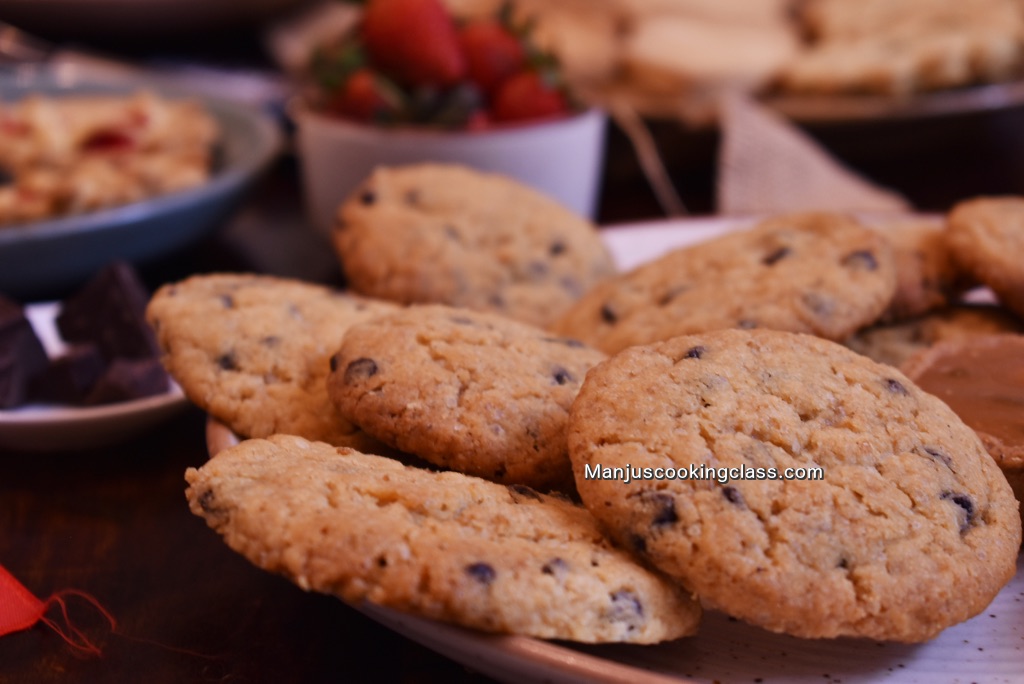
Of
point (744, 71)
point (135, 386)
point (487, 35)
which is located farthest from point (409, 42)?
point (744, 71)

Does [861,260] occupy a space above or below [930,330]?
above

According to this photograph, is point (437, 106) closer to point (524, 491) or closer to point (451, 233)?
point (451, 233)

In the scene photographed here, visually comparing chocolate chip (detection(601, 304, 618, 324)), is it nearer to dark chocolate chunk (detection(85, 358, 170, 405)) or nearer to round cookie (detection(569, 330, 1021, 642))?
round cookie (detection(569, 330, 1021, 642))

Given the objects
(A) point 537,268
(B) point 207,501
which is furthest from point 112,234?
(B) point 207,501

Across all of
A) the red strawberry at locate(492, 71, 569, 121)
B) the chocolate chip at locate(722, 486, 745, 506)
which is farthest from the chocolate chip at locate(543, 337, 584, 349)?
the red strawberry at locate(492, 71, 569, 121)

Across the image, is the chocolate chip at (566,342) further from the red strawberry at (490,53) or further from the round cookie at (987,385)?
the red strawberry at (490,53)

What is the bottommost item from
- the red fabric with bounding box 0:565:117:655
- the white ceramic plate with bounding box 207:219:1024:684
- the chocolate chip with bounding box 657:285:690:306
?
the red fabric with bounding box 0:565:117:655
